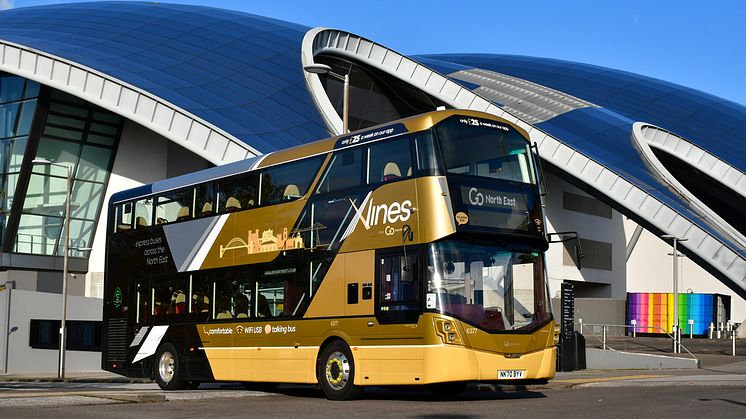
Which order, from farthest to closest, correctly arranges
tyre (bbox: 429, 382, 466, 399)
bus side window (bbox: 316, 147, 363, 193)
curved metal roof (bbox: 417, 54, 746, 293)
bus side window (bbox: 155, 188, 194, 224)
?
curved metal roof (bbox: 417, 54, 746, 293) → bus side window (bbox: 155, 188, 194, 224) → tyre (bbox: 429, 382, 466, 399) → bus side window (bbox: 316, 147, 363, 193)

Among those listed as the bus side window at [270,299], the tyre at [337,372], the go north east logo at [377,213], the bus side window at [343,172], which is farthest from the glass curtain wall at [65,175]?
the go north east logo at [377,213]

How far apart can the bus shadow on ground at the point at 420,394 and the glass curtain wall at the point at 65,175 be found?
28.9m

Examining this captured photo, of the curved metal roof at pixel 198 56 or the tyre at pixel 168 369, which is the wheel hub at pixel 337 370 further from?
the curved metal roof at pixel 198 56

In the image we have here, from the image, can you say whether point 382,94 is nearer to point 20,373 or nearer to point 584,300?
point 584,300

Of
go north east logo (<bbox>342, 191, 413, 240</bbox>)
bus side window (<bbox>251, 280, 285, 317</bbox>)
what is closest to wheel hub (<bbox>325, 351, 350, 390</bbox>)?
bus side window (<bbox>251, 280, 285, 317</bbox>)

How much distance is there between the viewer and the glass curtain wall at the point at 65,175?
Result: 161ft

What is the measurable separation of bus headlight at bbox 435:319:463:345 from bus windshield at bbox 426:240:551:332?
20cm

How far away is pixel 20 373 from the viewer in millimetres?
44062

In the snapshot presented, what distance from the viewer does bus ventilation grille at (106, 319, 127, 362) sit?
25656mm

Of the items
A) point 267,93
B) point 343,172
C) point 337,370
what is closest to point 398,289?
point 337,370

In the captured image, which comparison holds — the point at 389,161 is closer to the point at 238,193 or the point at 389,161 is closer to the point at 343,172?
the point at 343,172

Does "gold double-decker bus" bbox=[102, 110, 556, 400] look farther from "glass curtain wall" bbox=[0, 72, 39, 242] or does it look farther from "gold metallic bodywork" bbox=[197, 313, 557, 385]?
"glass curtain wall" bbox=[0, 72, 39, 242]

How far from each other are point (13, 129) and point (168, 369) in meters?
29.1

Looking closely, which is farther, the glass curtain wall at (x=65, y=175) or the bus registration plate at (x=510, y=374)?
the glass curtain wall at (x=65, y=175)
